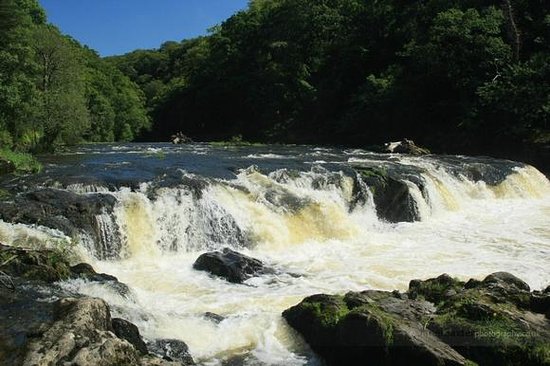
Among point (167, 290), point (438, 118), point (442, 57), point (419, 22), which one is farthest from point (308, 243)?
point (419, 22)

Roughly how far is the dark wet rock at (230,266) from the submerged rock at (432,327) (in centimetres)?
274

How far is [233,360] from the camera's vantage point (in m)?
7.42

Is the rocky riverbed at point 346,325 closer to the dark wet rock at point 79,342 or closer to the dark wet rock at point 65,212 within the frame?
the dark wet rock at point 79,342

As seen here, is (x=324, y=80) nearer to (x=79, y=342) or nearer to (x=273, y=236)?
(x=273, y=236)

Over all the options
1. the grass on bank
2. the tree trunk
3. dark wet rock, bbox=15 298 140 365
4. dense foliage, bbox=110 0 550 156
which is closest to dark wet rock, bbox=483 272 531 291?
dark wet rock, bbox=15 298 140 365

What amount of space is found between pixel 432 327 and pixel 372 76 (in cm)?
3401

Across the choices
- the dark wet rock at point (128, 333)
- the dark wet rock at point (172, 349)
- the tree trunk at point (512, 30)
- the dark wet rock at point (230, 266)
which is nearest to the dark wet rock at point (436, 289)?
the dark wet rock at point (230, 266)

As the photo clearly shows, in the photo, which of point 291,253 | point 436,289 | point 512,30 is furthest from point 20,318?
point 512,30

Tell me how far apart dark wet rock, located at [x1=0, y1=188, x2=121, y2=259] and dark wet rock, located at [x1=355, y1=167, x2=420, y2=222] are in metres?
9.15

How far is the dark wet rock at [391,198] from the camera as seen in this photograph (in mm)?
18156

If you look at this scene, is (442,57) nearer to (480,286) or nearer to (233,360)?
(480,286)

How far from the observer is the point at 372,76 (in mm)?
39250

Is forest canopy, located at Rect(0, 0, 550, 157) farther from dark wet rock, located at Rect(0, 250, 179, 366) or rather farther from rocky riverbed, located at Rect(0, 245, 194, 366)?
dark wet rock, located at Rect(0, 250, 179, 366)

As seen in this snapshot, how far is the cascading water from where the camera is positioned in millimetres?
8617
